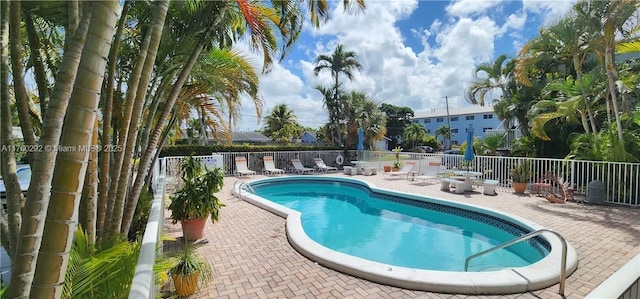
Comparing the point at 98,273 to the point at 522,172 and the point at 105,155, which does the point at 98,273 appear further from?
the point at 522,172

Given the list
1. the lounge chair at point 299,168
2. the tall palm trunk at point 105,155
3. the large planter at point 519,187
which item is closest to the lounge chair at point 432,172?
the large planter at point 519,187

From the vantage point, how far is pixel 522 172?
981cm

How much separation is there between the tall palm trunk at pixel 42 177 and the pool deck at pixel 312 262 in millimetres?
2391

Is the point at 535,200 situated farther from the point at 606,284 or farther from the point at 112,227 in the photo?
the point at 112,227

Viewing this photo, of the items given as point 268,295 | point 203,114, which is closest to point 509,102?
point 203,114

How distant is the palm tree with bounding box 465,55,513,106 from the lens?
17.5 metres

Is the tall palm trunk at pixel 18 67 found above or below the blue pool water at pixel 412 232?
above

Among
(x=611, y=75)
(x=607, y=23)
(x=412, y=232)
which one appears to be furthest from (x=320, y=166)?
(x=607, y=23)

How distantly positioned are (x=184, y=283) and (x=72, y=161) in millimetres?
2651

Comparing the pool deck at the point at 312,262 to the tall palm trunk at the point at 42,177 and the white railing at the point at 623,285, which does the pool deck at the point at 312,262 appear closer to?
the white railing at the point at 623,285

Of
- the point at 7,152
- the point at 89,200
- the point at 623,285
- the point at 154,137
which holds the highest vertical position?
the point at 154,137

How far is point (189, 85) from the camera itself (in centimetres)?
509

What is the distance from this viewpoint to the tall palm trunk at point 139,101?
2602mm

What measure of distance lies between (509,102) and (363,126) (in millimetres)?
8713
